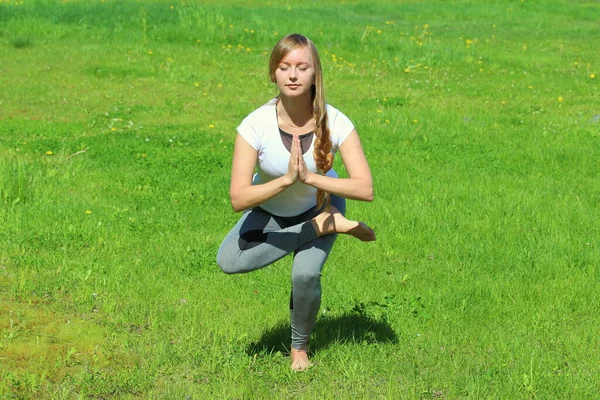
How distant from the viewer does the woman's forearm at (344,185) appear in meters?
4.21

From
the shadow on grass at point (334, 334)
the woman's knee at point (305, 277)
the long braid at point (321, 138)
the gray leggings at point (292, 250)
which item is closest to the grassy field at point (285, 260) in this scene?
the shadow on grass at point (334, 334)

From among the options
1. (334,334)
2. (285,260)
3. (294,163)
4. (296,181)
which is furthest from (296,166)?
(285,260)

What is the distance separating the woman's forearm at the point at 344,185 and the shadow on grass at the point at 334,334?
1170 mm

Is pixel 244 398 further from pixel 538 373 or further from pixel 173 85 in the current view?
pixel 173 85

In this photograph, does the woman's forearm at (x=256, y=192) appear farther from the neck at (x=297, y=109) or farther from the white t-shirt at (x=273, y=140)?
the neck at (x=297, y=109)

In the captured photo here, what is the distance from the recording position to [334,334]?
17.8ft

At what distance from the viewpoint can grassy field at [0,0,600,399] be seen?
4977 mm

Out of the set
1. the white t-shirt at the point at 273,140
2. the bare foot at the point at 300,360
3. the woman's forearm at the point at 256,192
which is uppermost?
the white t-shirt at the point at 273,140

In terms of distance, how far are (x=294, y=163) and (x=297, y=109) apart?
0.52 metres

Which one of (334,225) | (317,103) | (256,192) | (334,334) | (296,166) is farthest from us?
(334,334)

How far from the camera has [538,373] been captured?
4.81 m

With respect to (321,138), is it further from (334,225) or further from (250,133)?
(334,225)

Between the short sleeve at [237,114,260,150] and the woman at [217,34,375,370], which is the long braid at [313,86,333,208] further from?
the short sleeve at [237,114,260,150]

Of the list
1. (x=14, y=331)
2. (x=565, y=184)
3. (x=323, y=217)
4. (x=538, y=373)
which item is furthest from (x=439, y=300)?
(x=565, y=184)
